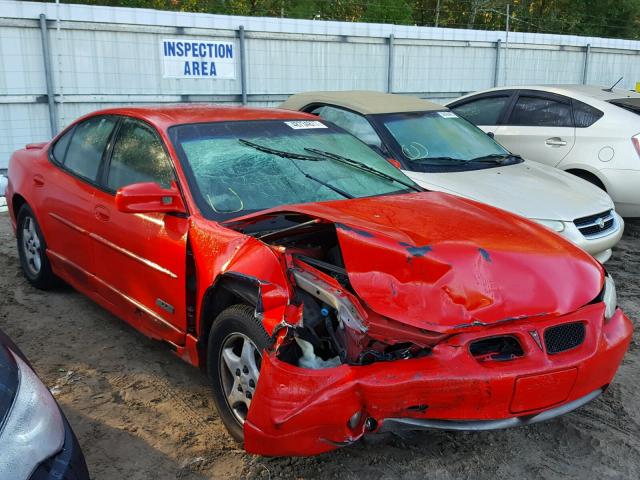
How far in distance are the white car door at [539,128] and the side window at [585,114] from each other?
65 mm

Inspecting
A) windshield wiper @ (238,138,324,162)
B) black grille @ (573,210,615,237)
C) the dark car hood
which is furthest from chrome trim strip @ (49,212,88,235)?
black grille @ (573,210,615,237)

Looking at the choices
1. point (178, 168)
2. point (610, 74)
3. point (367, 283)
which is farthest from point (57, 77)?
point (610, 74)

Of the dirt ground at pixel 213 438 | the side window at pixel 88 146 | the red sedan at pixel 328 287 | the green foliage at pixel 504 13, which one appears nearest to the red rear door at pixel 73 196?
the side window at pixel 88 146

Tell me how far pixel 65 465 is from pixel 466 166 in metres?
4.56

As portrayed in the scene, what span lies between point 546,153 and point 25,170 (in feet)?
17.9

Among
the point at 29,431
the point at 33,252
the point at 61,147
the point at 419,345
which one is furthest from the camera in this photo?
the point at 33,252

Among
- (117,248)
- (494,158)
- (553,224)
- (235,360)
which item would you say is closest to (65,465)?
(235,360)

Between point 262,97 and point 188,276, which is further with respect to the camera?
point 262,97

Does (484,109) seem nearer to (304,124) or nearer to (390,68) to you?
(304,124)

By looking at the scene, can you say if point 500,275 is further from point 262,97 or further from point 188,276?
point 262,97

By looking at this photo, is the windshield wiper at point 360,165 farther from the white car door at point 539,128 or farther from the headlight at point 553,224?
the white car door at point 539,128

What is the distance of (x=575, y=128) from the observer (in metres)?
→ 7.09

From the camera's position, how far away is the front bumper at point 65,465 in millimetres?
1956

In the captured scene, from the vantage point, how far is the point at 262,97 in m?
11.2
